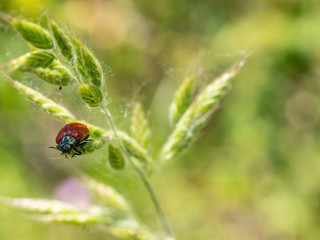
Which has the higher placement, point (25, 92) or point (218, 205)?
point (218, 205)

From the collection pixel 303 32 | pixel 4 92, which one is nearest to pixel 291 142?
pixel 303 32

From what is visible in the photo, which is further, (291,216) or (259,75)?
(259,75)

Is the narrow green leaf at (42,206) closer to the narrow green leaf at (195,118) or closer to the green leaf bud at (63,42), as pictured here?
the narrow green leaf at (195,118)

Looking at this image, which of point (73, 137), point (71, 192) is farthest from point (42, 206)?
point (71, 192)

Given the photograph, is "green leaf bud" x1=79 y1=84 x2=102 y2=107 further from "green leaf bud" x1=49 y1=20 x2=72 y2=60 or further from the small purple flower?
the small purple flower

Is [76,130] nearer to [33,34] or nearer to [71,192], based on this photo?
[33,34]

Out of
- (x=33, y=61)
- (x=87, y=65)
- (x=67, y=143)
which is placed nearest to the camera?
(x=87, y=65)

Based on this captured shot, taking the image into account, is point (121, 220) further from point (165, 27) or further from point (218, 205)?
point (165, 27)
